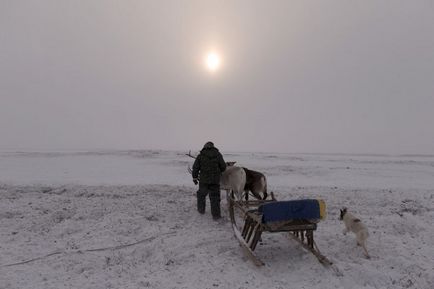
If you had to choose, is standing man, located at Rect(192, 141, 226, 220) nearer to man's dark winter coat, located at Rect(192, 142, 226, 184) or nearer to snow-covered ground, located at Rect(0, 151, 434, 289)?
man's dark winter coat, located at Rect(192, 142, 226, 184)

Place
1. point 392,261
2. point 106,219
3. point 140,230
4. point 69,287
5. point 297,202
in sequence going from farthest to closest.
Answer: point 106,219 < point 140,230 < point 392,261 < point 297,202 < point 69,287

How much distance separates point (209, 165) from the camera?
12352mm

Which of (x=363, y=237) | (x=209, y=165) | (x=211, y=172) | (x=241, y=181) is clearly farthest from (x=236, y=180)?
(x=363, y=237)

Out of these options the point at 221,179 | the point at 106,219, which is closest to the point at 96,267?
the point at 106,219

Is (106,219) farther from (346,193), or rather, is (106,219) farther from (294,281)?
(346,193)

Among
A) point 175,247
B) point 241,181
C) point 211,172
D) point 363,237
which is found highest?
point 211,172

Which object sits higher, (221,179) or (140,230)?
(221,179)

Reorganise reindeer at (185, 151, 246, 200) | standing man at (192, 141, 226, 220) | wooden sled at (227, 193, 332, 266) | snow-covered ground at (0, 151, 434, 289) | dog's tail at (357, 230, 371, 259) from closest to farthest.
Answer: snow-covered ground at (0, 151, 434, 289) < wooden sled at (227, 193, 332, 266) < dog's tail at (357, 230, 371, 259) < standing man at (192, 141, 226, 220) < reindeer at (185, 151, 246, 200)

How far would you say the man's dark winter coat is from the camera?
1232 centimetres

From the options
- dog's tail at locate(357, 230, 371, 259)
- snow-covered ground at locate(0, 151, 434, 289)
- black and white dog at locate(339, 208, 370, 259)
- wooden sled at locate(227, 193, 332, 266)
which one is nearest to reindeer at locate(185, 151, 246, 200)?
snow-covered ground at locate(0, 151, 434, 289)

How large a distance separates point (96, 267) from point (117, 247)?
121 centimetres

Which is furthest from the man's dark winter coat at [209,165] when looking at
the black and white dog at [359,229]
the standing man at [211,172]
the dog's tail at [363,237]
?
the dog's tail at [363,237]

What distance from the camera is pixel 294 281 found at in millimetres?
7977

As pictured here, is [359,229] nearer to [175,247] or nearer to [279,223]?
[279,223]
